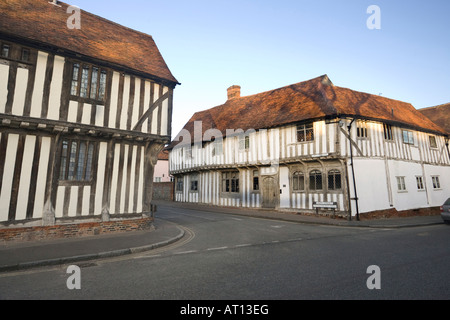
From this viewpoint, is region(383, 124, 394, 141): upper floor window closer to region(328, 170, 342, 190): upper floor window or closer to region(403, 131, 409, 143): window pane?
region(403, 131, 409, 143): window pane

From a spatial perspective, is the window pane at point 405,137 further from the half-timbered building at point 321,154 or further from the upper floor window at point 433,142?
the upper floor window at point 433,142

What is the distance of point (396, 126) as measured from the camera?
17281mm

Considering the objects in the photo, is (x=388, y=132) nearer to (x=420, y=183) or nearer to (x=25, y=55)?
(x=420, y=183)

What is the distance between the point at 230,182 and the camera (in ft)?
67.4

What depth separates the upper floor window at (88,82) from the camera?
8.67 meters

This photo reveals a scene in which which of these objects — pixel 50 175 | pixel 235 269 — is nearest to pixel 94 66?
pixel 50 175

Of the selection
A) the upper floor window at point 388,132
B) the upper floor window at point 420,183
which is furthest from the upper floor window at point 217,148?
the upper floor window at point 420,183

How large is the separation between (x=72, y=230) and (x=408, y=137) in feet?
69.3

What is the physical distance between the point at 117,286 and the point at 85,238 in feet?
15.7

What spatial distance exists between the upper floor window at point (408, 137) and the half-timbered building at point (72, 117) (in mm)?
16573

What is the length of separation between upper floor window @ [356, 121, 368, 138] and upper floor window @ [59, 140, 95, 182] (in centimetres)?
1444

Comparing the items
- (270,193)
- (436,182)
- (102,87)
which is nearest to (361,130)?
(270,193)

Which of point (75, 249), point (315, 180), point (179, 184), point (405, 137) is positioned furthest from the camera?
point (179, 184)

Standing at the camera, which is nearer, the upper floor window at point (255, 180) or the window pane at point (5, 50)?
the window pane at point (5, 50)
